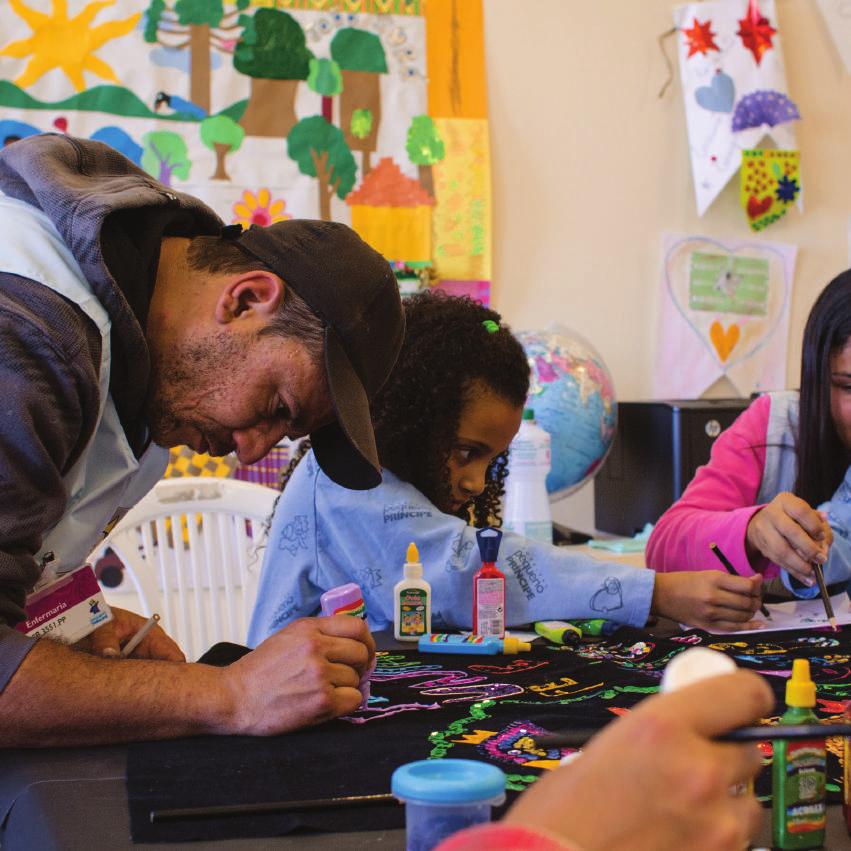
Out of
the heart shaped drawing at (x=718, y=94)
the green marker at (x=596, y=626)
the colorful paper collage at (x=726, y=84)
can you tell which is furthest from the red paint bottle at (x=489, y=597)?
the heart shaped drawing at (x=718, y=94)

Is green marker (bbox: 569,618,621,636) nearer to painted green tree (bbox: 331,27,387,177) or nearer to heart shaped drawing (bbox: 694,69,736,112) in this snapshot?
painted green tree (bbox: 331,27,387,177)

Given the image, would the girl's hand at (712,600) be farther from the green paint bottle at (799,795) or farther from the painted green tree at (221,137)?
the painted green tree at (221,137)

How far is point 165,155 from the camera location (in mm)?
2865

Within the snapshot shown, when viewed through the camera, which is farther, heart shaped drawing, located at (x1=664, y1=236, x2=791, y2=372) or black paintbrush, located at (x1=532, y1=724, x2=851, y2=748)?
heart shaped drawing, located at (x1=664, y1=236, x2=791, y2=372)

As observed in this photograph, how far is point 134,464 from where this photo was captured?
122 centimetres

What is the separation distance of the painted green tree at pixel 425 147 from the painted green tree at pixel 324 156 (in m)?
0.18

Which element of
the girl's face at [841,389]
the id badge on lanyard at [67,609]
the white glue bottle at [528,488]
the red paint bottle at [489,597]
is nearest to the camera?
the id badge on lanyard at [67,609]

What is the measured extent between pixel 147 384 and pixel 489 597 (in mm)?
588

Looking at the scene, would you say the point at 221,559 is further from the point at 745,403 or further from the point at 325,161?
the point at 745,403

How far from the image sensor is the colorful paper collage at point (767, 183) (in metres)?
3.30

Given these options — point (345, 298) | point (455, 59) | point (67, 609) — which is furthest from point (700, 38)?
point (67, 609)

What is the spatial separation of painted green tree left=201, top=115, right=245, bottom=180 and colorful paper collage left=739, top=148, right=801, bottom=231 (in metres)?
1.51

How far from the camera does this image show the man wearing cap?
1.03m

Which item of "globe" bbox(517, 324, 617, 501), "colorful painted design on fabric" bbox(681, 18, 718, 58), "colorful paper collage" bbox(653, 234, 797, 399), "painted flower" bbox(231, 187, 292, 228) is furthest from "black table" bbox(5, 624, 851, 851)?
"colorful painted design on fabric" bbox(681, 18, 718, 58)
